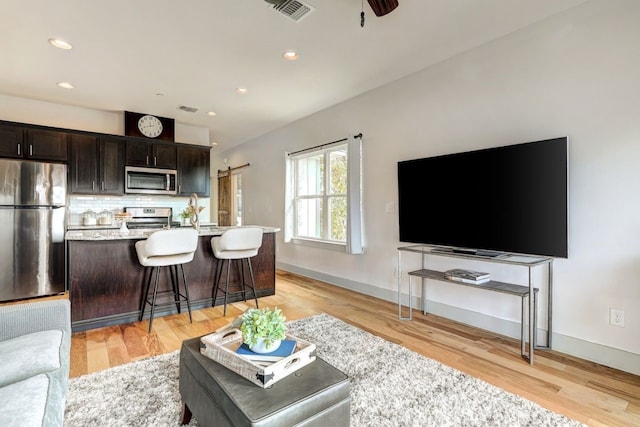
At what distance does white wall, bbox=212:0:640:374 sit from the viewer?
2.30 m

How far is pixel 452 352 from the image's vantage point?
2.61 metres

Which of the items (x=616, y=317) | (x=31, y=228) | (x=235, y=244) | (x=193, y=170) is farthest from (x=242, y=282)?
(x=616, y=317)

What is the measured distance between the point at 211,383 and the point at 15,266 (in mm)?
4181

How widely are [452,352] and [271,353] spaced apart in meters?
1.82

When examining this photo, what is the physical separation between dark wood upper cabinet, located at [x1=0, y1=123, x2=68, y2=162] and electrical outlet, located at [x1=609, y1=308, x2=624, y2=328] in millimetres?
6499

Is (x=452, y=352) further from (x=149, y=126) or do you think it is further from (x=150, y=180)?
(x=149, y=126)

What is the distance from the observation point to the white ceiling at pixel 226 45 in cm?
252

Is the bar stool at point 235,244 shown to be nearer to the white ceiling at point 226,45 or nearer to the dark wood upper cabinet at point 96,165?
the white ceiling at point 226,45

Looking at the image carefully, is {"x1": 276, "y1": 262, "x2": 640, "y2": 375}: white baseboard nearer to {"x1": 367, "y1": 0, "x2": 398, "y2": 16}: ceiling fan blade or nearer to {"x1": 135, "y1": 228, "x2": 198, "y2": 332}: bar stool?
{"x1": 135, "y1": 228, "x2": 198, "y2": 332}: bar stool

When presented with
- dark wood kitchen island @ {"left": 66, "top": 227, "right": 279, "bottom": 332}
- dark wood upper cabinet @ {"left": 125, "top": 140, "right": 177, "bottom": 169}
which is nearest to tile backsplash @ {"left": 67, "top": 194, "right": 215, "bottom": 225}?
dark wood upper cabinet @ {"left": 125, "top": 140, "right": 177, "bottom": 169}

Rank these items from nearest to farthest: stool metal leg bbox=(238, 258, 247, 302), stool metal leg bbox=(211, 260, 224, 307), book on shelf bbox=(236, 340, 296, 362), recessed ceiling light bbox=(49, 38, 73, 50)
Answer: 1. book on shelf bbox=(236, 340, 296, 362)
2. recessed ceiling light bbox=(49, 38, 73, 50)
3. stool metal leg bbox=(211, 260, 224, 307)
4. stool metal leg bbox=(238, 258, 247, 302)

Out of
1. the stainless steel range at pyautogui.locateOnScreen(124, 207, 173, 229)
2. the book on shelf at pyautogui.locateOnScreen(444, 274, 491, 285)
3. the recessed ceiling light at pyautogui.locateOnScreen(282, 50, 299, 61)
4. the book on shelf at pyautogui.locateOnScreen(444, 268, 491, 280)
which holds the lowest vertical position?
the book on shelf at pyautogui.locateOnScreen(444, 274, 491, 285)

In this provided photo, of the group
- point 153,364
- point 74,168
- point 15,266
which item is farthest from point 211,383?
point 74,168

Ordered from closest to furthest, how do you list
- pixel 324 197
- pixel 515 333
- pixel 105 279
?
1. pixel 515 333
2. pixel 105 279
3. pixel 324 197
